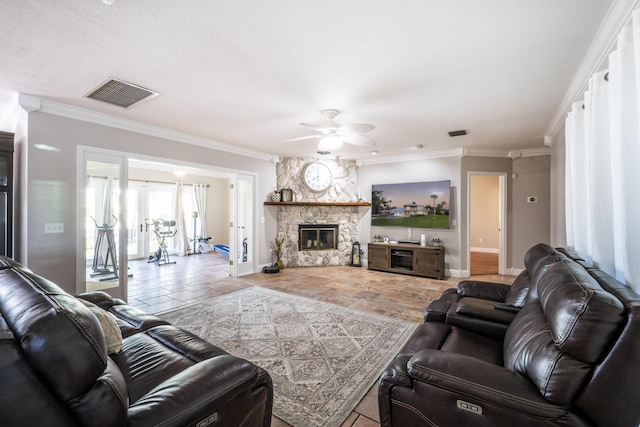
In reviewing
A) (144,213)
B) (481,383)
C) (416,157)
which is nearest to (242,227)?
(144,213)

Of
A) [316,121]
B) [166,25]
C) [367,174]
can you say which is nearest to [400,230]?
[367,174]

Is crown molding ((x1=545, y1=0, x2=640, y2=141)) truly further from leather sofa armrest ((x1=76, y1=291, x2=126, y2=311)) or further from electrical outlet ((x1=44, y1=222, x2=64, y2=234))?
electrical outlet ((x1=44, y1=222, x2=64, y2=234))

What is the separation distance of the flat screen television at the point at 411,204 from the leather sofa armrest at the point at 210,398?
534 centimetres

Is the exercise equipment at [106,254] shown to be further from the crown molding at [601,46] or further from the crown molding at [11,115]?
the crown molding at [601,46]

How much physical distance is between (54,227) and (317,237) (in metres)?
4.66

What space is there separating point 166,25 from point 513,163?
6405 mm

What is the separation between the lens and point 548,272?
5.81 ft

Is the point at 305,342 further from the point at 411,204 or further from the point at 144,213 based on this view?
the point at 144,213

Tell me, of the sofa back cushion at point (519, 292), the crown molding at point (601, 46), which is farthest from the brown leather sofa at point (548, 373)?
the crown molding at point (601, 46)

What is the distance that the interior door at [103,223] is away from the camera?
371cm

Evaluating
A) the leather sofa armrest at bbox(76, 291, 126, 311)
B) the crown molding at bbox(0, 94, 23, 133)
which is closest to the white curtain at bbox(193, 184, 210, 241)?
the crown molding at bbox(0, 94, 23, 133)

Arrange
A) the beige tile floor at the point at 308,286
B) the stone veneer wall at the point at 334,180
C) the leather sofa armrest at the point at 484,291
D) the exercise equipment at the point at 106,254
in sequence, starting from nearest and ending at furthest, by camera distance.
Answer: the leather sofa armrest at the point at 484,291 → the exercise equipment at the point at 106,254 → the beige tile floor at the point at 308,286 → the stone veneer wall at the point at 334,180

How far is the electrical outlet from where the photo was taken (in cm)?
338

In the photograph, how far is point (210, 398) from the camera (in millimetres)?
1155
